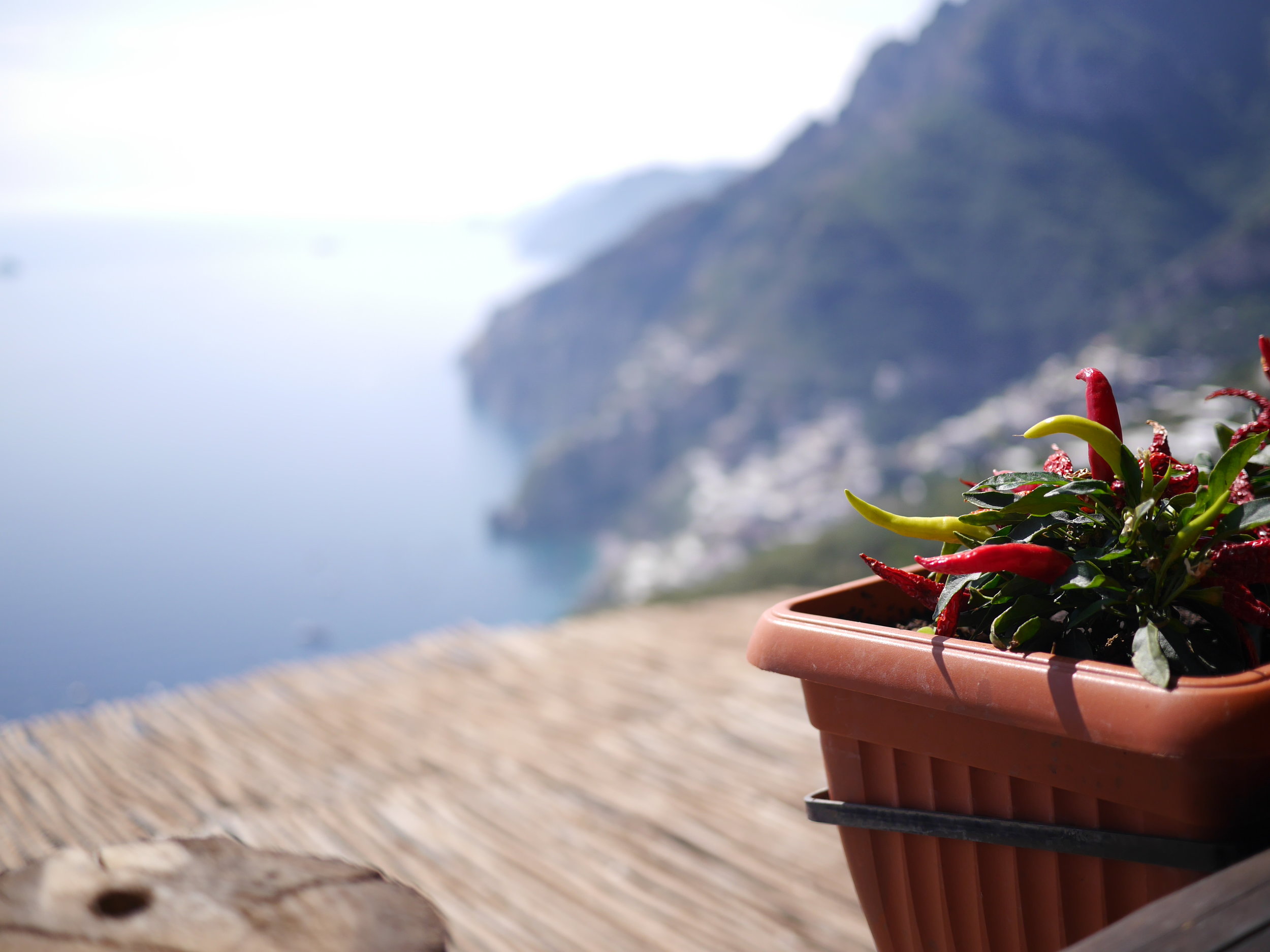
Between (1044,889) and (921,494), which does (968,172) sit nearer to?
(921,494)

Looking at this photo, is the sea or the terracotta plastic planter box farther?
the sea

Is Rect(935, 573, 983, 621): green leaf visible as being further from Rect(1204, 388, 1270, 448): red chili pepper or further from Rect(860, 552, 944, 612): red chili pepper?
Rect(1204, 388, 1270, 448): red chili pepper

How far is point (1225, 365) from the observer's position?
2152cm

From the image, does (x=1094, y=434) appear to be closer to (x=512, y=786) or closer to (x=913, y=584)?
(x=913, y=584)

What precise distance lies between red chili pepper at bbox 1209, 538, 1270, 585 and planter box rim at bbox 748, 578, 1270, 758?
0.06 m

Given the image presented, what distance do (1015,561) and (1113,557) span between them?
2.3 inches

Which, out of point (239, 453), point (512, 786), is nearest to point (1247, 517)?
point (512, 786)

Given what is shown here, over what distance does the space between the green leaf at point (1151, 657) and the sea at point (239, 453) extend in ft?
7.71

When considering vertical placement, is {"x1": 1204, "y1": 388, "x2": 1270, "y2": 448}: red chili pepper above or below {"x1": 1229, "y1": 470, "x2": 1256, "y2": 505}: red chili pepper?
above

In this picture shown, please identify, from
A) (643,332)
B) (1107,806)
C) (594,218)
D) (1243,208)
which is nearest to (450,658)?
(1107,806)

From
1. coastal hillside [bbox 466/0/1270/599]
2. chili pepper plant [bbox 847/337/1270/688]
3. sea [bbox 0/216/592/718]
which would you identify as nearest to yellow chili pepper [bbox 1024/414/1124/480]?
chili pepper plant [bbox 847/337/1270/688]

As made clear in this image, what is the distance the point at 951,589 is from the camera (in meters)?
0.62

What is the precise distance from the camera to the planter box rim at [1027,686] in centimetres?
49

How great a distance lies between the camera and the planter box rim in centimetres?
49
